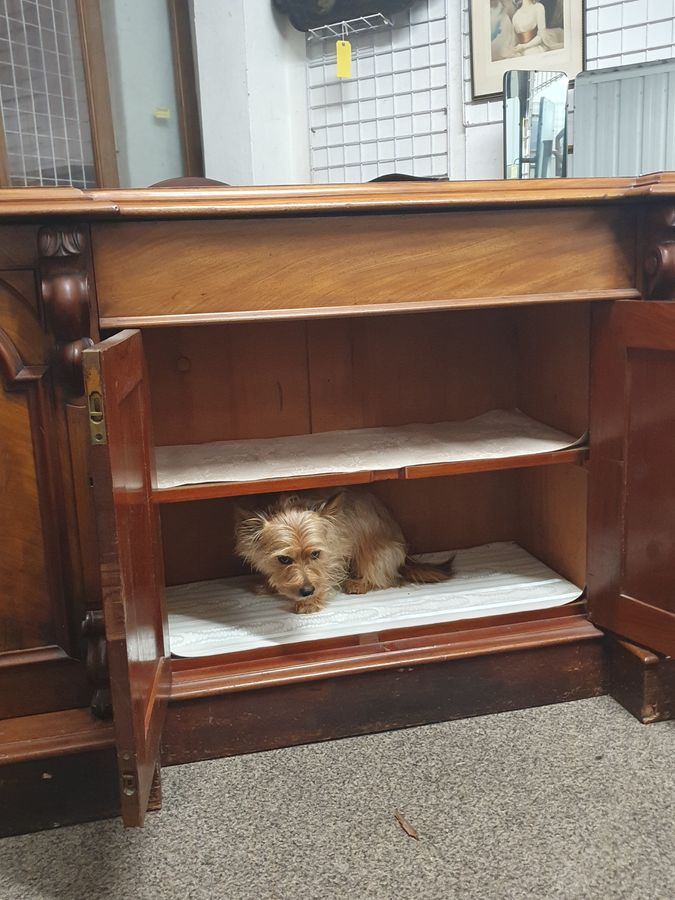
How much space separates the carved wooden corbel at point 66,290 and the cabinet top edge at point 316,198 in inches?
1.2

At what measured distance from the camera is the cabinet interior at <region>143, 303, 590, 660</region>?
147 centimetres

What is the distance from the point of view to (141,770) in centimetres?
80

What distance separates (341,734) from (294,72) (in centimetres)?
168

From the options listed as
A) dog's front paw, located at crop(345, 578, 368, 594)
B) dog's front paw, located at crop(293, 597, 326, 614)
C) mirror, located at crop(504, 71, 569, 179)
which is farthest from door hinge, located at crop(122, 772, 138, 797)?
mirror, located at crop(504, 71, 569, 179)

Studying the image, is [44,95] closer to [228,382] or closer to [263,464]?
[228,382]

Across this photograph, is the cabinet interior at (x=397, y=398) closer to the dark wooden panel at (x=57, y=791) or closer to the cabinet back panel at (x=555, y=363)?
the cabinet back panel at (x=555, y=363)

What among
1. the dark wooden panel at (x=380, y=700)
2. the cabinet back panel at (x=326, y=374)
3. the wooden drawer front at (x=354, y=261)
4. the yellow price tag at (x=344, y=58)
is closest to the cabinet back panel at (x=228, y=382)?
the cabinet back panel at (x=326, y=374)

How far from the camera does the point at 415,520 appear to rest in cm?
167

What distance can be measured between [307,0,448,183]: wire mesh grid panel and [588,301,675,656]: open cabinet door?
35.3 inches

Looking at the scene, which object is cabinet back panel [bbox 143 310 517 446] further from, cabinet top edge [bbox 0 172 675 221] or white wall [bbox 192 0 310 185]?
white wall [bbox 192 0 310 185]

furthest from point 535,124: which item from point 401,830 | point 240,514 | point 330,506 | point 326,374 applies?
point 401,830

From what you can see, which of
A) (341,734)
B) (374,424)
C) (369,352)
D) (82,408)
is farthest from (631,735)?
(82,408)

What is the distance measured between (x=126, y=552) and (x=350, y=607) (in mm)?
671

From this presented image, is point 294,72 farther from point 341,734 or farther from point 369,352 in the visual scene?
point 341,734
